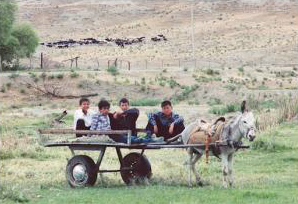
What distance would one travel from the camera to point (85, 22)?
120812 millimetres

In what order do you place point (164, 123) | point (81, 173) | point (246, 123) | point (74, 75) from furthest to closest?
point (74, 75) < point (164, 123) < point (81, 173) < point (246, 123)

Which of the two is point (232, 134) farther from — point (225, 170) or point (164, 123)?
point (164, 123)

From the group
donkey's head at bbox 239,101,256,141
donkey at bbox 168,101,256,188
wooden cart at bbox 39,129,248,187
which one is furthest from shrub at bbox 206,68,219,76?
donkey's head at bbox 239,101,256,141

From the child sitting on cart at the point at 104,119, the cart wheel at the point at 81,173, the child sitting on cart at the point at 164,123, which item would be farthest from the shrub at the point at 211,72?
the cart wheel at the point at 81,173

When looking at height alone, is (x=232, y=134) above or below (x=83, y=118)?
below

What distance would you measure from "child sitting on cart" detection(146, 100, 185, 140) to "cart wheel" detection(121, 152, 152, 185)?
2.82 ft

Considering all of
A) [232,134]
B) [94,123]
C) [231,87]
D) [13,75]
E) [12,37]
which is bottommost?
[232,134]

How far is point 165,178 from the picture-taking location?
16.7 metres

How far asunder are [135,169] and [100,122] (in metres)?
1.16

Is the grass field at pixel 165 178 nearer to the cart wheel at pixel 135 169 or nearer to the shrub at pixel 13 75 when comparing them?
the cart wheel at pixel 135 169

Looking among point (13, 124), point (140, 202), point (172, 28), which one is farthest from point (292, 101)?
point (172, 28)

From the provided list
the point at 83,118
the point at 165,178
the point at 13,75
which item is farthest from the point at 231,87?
the point at 83,118

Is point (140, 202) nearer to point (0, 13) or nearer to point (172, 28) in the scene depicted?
point (0, 13)

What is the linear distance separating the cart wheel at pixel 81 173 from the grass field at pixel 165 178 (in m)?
0.17
